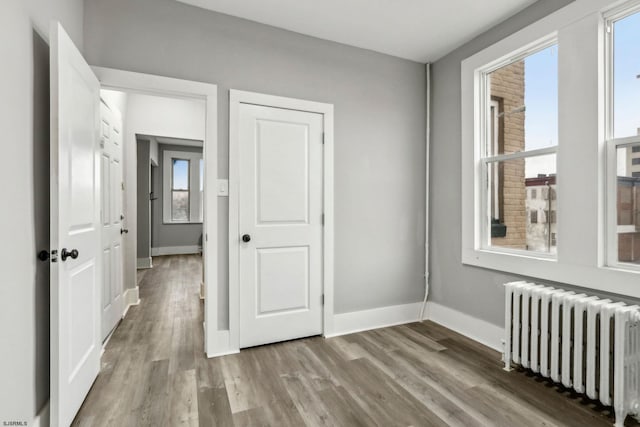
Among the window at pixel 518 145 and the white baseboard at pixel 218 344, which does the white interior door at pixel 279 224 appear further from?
the window at pixel 518 145

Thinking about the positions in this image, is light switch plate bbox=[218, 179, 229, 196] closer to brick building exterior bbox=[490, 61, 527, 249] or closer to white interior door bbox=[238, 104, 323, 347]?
white interior door bbox=[238, 104, 323, 347]

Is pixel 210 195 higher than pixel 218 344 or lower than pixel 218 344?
higher

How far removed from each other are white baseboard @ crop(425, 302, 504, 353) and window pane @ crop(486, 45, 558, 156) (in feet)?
4.95

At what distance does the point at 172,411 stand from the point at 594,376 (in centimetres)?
242

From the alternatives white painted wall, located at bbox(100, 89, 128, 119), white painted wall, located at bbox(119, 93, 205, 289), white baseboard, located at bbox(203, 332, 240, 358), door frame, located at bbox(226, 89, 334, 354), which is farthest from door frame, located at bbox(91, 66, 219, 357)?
white painted wall, located at bbox(100, 89, 128, 119)

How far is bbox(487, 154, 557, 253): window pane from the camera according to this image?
7.98 feet

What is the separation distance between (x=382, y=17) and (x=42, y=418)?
133 inches

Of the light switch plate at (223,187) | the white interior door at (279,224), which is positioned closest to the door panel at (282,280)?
the white interior door at (279,224)

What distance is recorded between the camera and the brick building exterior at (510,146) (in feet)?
8.65

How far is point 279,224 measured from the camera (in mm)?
2809

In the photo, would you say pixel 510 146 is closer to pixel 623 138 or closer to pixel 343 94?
pixel 623 138

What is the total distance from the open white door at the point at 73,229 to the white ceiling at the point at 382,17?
1208 mm

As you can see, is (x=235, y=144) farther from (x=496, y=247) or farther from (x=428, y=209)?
(x=496, y=247)

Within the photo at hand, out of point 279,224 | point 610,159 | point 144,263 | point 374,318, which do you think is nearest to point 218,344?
point 279,224
